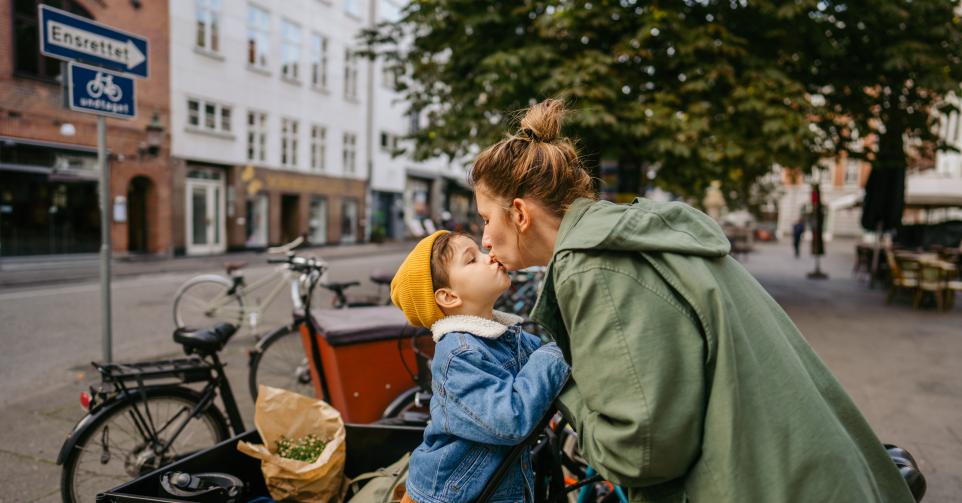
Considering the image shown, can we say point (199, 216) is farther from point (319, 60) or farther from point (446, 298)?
point (446, 298)

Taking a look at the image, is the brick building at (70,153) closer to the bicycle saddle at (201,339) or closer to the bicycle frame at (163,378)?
the bicycle saddle at (201,339)

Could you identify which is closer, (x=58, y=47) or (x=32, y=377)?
(x=58, y=47)

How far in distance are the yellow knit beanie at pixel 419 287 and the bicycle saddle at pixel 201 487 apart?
92 cm

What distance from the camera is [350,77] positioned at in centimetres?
2789

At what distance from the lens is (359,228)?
2889 cm

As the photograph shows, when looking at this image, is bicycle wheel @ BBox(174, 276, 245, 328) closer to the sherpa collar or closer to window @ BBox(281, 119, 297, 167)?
the sherpa collar

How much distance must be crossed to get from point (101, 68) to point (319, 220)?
880 inches

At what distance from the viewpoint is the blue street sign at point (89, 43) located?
13.5ft

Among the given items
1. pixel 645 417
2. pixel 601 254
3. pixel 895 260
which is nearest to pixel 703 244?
pixel 601 254

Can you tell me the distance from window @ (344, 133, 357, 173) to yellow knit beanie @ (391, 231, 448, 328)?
2704 centimetres

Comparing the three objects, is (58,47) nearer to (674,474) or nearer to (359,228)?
(674,474)

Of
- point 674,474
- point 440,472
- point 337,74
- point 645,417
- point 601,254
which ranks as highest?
point 337,74

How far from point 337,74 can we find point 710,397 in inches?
1097

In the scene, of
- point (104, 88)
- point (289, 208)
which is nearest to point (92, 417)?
point (104, 88)
